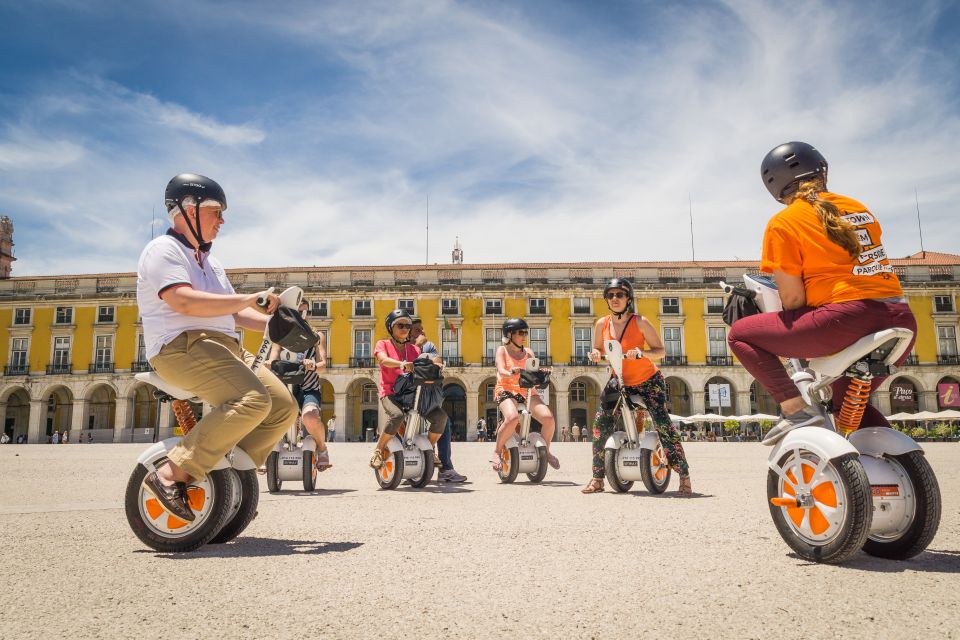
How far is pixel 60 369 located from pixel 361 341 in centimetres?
1857

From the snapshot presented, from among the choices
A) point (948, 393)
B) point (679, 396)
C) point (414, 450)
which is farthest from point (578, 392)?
point (414, 450)

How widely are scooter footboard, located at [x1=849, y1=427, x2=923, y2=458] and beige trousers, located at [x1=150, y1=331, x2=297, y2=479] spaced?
2.22m

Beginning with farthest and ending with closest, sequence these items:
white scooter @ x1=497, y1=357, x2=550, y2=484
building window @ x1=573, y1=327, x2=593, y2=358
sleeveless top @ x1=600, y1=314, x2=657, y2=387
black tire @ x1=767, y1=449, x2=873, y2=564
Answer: building window @ x1=573, y1=327, x2=593, y2=358
white scooter @ x1=497, y1=357, x2=550, y2=484
sleeveless top @ x1=600, y1=314, x2=657, y2=387
black tire @ x1=767, y1=449, x2=873, y2=564

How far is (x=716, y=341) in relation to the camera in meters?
41.2

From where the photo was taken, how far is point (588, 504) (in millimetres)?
4418

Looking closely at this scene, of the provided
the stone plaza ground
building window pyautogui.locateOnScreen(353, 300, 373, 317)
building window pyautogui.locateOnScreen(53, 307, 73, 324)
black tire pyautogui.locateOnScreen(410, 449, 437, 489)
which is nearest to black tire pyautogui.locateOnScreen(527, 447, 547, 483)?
black tire pyautogui.locateOnScreen(410, 449, 437, 489)

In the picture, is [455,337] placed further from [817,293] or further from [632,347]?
[817,293]

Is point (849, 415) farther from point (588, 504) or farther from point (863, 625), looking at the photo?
point (588, 504)

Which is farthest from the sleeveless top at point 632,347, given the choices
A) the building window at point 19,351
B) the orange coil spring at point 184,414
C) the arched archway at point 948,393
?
the building window at point 19,351

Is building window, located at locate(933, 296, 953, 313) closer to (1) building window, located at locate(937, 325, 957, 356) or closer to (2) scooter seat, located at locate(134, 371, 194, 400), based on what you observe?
(1) building window, located at locate(937, 325, 957, 356)

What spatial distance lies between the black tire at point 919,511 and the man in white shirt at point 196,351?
234cm

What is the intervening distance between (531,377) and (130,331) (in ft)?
140

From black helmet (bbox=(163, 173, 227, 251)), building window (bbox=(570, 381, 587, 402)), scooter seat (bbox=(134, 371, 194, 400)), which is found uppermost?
building window (bbox=(570, 381, 587, 402))

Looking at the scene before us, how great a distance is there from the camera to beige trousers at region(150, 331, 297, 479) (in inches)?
106
